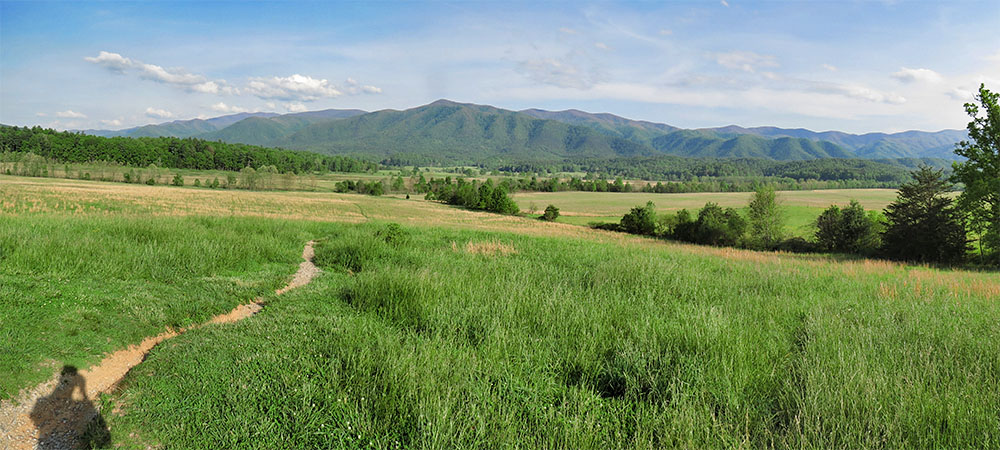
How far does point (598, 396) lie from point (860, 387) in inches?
117

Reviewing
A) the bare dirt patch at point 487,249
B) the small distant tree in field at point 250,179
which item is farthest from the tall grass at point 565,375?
the small distant tree in field at point 250,179

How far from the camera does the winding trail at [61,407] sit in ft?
16.0

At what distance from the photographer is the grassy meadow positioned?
4527 mm

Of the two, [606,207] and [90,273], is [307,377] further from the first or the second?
[606,207]

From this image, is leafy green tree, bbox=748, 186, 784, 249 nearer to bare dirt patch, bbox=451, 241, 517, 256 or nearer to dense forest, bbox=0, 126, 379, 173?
bare dirt patch, bbox=451, 241, 517, 256

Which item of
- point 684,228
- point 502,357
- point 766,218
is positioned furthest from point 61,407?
point 684,228

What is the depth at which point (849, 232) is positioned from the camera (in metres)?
40.6

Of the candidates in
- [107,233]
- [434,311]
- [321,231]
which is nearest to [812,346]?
[434,311]

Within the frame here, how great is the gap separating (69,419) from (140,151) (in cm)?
15696

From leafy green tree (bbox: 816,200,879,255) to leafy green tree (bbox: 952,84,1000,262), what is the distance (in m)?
14.5

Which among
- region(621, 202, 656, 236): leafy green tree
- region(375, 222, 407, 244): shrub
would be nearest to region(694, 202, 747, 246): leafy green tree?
region(621, 202, 656, 236): leafy green tree

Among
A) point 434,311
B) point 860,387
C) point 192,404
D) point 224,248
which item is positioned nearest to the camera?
A: point 860,387

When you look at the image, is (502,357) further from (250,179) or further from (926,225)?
(250,179)

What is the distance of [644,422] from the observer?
4.62 metres
